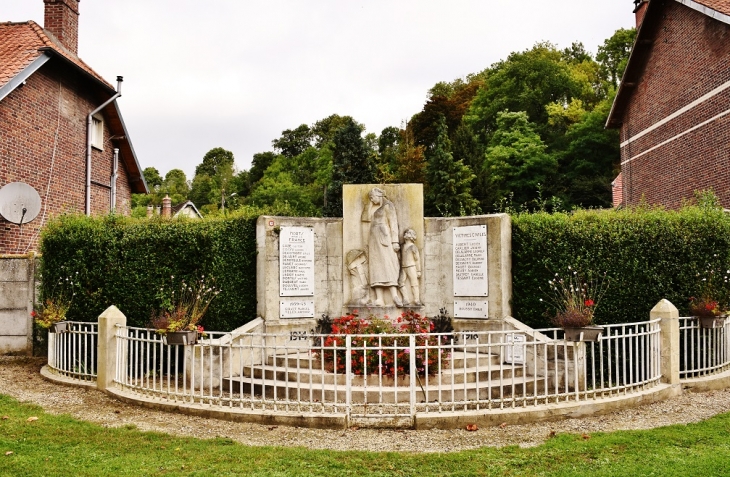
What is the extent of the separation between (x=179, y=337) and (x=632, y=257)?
7931 mm

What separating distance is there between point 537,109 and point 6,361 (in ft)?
119

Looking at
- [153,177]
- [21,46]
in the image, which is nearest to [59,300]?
[21,46]

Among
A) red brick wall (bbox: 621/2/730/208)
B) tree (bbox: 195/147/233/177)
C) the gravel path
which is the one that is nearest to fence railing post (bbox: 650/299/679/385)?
the gravel path

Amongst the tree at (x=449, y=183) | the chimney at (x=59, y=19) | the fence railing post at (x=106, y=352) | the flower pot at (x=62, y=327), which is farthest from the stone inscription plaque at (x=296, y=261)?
the tree at (x=449, y=183)

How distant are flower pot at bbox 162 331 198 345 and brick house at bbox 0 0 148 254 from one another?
19.2ft

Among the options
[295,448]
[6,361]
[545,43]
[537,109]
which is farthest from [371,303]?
Answer: [545,43]

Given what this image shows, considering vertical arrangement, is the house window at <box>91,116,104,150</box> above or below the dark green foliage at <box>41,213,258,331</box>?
above

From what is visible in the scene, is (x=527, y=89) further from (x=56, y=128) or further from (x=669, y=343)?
(x=669, y=343)

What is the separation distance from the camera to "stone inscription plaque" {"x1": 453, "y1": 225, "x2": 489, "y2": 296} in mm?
10938

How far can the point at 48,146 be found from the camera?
609 inches

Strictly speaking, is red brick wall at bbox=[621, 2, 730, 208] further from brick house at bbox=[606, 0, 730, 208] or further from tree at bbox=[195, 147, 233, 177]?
tree at bbox=[195, 147, 233, 177]

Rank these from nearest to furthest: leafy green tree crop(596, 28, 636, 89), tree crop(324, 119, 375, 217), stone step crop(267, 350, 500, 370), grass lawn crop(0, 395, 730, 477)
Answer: grass lawn crop(0, 395, 730, 477)
stone step crop(267, 350, 500, 370)
tree crop(324, 119, 375, 217)
leafy green tree crop(596, 28, 636, 89)

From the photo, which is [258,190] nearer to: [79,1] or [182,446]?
[79,1]

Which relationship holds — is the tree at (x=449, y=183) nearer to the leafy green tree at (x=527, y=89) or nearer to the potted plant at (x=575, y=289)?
the leafy green tree at (x=527, y=89)
